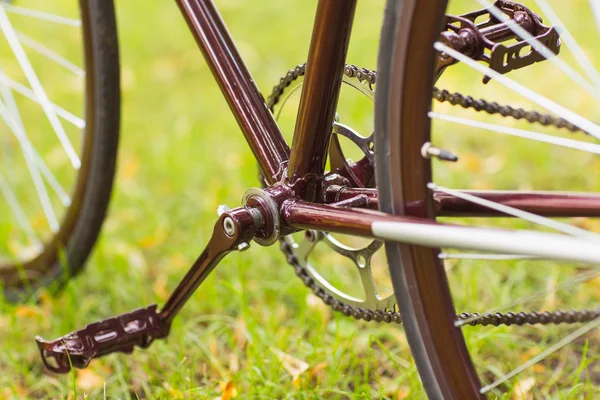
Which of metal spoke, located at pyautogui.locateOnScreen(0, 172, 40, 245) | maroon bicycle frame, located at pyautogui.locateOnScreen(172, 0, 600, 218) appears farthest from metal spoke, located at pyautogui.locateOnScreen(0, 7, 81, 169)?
maroon bicycle frame, located at pyautogui.locateOnScreen(172, 0, 600, 218)

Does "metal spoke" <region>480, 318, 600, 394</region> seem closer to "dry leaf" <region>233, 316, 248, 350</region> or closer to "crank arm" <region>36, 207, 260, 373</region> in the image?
"crank arm" <region>36, 207, 260, 373</region>

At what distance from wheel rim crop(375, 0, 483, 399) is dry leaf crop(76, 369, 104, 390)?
82 centimetres

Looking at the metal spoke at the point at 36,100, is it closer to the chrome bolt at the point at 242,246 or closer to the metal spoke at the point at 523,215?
the chrome bolt at the point at 242,246

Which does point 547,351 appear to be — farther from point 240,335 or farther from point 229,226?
point 240,335

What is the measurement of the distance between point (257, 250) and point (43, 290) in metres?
0.56

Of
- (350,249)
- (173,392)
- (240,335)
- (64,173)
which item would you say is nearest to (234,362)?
(240,335)

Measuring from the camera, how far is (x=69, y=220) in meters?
1.76

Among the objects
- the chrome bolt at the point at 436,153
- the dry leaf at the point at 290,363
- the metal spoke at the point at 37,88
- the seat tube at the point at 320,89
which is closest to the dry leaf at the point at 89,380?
the dry leaf at the point at 290,363

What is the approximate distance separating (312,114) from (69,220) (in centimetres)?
90

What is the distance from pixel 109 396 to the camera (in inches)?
56.7

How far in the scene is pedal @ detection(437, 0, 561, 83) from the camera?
0.97 meters

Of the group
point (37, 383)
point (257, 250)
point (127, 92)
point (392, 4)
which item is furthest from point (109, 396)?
point (127, 92)

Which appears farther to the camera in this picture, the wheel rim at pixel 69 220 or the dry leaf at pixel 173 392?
the wheel rim at pixel 69 220

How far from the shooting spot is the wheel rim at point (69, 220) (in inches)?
63.7
